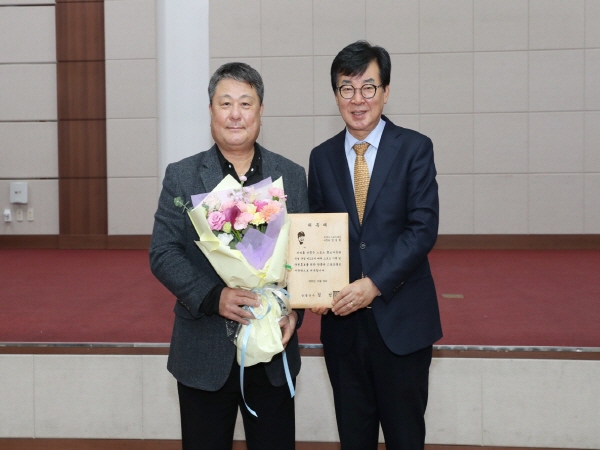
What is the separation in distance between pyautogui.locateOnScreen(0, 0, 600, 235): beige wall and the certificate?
512cm

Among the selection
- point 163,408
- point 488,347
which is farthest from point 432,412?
point 163,408

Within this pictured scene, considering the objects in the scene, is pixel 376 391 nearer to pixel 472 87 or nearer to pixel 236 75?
pixel 236 75

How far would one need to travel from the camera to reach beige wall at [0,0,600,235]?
6.64 metres

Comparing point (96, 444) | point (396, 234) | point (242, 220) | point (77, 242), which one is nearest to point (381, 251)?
point (396, 234)

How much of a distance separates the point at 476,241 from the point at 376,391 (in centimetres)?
508

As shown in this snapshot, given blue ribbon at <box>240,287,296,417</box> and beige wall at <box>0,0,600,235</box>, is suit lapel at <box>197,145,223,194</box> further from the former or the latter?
beige wall at <box>0,0,600,235</box>

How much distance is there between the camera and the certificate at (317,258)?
1809 mm

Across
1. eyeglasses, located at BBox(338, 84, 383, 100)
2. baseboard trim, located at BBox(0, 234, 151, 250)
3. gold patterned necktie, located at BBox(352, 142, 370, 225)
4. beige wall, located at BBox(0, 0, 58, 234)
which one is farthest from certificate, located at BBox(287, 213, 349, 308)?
beige wall, located at BBox(0, 0, 58, 234)

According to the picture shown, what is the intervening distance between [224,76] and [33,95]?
5909 mm

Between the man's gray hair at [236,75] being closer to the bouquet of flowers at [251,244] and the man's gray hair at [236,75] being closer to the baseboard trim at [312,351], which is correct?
the bouquet of flowers at [251,244]

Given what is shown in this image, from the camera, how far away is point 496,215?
682cm

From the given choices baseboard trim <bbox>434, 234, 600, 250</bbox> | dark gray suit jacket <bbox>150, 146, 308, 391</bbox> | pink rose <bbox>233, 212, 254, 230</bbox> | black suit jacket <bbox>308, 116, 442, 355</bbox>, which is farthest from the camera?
baseboard trim <bbox>434, 234, 600, 250</bbox>

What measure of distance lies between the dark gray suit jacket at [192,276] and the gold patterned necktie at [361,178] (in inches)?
9.1

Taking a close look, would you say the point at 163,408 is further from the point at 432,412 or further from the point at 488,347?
the point at 488,347
